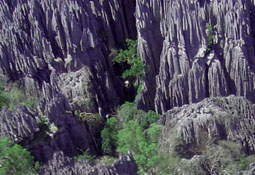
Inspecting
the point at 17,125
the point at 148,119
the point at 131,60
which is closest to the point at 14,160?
the point at 17,125

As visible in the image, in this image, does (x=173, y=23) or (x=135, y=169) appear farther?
(x=173, y=23)

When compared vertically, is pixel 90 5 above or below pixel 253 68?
above

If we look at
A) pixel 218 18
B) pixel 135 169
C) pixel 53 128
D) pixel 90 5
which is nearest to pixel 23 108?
pixel 53 128

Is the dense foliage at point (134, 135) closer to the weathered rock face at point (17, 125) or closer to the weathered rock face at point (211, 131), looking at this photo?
the weathered rock face at point (211, 131)

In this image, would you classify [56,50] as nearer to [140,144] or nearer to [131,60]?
[131,60]

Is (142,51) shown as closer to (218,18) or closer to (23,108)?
(218,18)
